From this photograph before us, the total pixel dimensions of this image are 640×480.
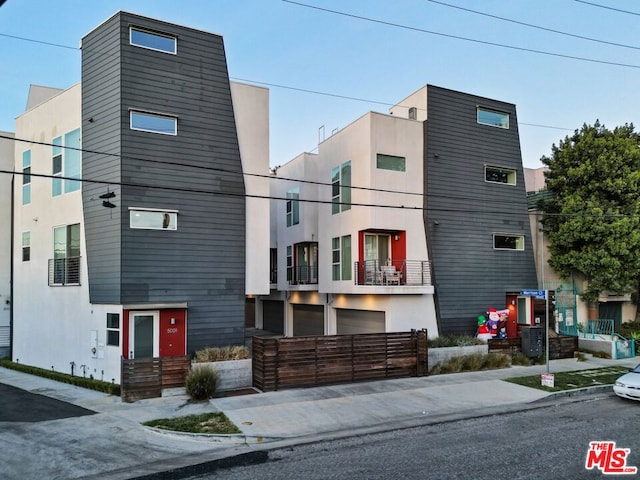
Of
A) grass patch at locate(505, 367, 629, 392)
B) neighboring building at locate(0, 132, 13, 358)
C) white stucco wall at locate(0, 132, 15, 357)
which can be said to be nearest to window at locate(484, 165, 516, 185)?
grass patch at locate(505, 367, 629, 392)

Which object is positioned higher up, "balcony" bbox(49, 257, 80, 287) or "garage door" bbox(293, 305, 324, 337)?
"balcony" bbox(49, 257, 80, 287)

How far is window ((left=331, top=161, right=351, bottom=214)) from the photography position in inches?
756

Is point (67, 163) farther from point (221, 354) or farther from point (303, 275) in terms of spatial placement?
point (303, 275)

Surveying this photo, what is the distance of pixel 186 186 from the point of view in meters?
15.1

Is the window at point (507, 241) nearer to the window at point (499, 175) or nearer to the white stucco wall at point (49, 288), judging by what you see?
the window at point (499, 175)

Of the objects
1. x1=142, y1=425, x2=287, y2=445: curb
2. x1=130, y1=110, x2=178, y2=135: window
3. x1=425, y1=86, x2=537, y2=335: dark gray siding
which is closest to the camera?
x1=142, y1=425, x2=287, y2=445: curb

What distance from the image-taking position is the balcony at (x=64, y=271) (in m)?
15.9

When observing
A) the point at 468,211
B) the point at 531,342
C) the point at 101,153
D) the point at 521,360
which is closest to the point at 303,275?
the point at 468,211

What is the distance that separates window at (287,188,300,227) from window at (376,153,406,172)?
20.6 feet

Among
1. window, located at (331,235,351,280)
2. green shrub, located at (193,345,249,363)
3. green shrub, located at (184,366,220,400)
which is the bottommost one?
green shrub, located at (184,366,220,400)

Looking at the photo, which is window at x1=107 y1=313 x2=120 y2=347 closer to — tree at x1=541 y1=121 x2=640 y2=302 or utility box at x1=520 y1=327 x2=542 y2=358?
utility box at x1=520 y1=327 x2=542 y2=358

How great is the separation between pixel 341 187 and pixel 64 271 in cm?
1058

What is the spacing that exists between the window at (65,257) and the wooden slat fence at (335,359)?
682cm

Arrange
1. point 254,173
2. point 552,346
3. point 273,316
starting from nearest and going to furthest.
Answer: point 254,173 < point 552,346 < point 273,316
